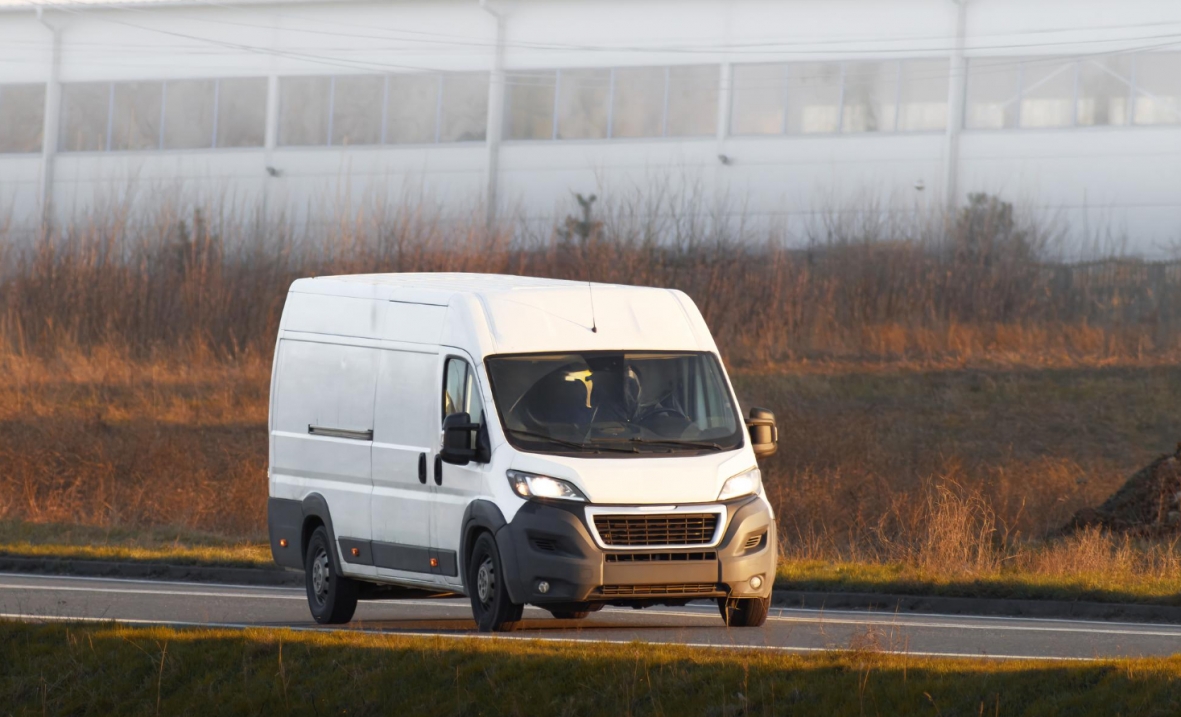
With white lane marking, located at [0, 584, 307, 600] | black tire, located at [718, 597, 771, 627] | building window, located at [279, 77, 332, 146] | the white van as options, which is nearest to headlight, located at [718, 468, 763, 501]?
the white van

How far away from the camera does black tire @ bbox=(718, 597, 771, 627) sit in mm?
13258

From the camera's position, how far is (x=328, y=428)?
14664 mm

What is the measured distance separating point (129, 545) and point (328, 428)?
8.46 meters

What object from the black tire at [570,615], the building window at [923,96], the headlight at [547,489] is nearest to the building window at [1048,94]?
the building window at [923,96]

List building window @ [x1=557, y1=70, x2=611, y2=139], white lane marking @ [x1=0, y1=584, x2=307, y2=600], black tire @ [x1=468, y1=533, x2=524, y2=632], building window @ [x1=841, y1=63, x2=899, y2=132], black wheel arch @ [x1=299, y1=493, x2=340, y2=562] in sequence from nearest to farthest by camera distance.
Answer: black tire @ [x1=468, y1=533, x2=524, y2=632] → black wheel arch @ [x1=299, y1=493, x2=340, y2=562] → white lane marking @ [x1=0, y1=584, x2=307, y2=600] → building window @ [x1=841, y1=63, x2=899, y2=132] → building window @ [x1=557, y1=70, x2=611, y2=139]

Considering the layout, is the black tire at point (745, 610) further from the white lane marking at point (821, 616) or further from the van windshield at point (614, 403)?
the white lane marking at point (821, 616)

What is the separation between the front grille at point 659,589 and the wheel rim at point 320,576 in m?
3.27

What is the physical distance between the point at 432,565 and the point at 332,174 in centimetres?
3669

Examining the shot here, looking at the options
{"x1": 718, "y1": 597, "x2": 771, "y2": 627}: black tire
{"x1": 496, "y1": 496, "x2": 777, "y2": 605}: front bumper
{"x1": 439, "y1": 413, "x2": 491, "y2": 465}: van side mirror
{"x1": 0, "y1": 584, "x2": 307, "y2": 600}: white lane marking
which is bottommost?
{"x1": 0, "y1": 584, "x2": 307, "y2": 600}: white lane marking

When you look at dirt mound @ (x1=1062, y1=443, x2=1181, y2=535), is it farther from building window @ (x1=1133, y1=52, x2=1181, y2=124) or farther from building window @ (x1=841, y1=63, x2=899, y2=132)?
building window @ (x1=841, y1=63, x2=899, y2=132)

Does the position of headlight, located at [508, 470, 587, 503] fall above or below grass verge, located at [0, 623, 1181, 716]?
above

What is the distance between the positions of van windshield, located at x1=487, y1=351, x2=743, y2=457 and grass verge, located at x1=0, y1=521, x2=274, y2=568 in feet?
25.4

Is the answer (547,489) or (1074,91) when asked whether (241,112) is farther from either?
(547,489)

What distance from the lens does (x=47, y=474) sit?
29.8m
